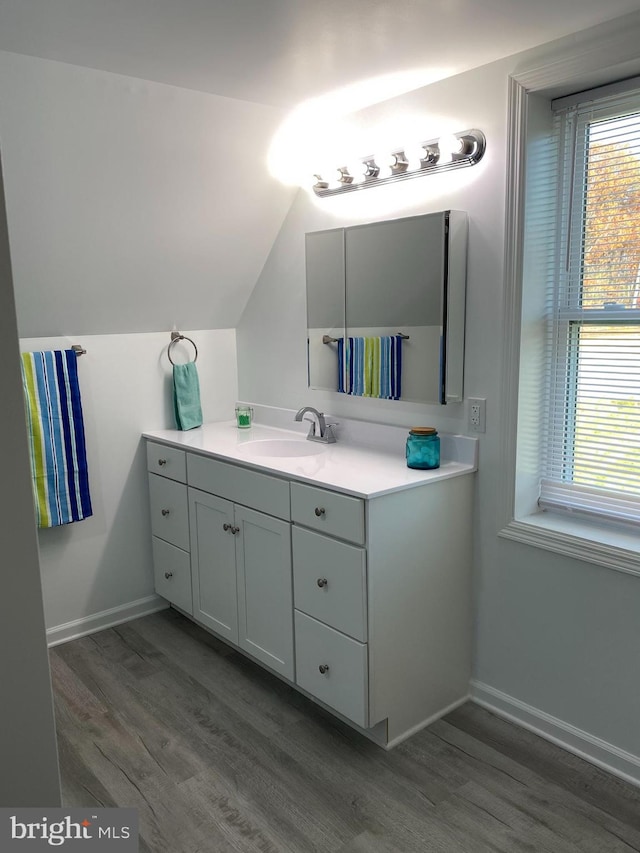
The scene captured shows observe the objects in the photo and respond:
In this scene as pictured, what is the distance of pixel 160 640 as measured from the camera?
308 cm

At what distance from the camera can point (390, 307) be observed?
2.62 m

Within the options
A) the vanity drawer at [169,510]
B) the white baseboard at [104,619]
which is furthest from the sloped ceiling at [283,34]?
the white baseboard at [104,619]

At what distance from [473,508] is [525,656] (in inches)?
20.8

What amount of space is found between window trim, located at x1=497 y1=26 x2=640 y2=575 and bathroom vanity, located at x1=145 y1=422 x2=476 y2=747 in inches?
6.7

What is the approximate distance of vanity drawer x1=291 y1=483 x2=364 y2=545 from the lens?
2170 mm

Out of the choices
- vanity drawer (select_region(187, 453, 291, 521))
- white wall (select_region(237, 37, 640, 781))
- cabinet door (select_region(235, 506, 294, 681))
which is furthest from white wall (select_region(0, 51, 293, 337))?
cabinet door (select_region(235, 506, 294, 681))

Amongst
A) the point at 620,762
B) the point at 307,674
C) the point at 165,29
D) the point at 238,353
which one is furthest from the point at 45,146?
the point at 620,762

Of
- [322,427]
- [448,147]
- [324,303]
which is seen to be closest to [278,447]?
[322,427]

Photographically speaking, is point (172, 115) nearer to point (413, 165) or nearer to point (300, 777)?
A: point (413, 165)

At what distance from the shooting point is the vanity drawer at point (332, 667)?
223 cm

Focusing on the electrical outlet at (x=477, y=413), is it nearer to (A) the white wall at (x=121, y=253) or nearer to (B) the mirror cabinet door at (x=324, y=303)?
(B) the mirror cabinet door at (x=324, y=303)

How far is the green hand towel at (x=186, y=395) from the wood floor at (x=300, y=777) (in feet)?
3.75

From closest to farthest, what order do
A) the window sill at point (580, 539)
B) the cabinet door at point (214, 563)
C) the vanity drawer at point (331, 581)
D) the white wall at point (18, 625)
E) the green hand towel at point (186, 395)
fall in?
the white wall at point (18, 625), the window sill at point (580, 539), the vanity drawer at point (331, 581), the cabinet door at point (214, 563), the green hand towel at point (186, 395)

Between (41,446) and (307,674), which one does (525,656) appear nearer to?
(307,674)
